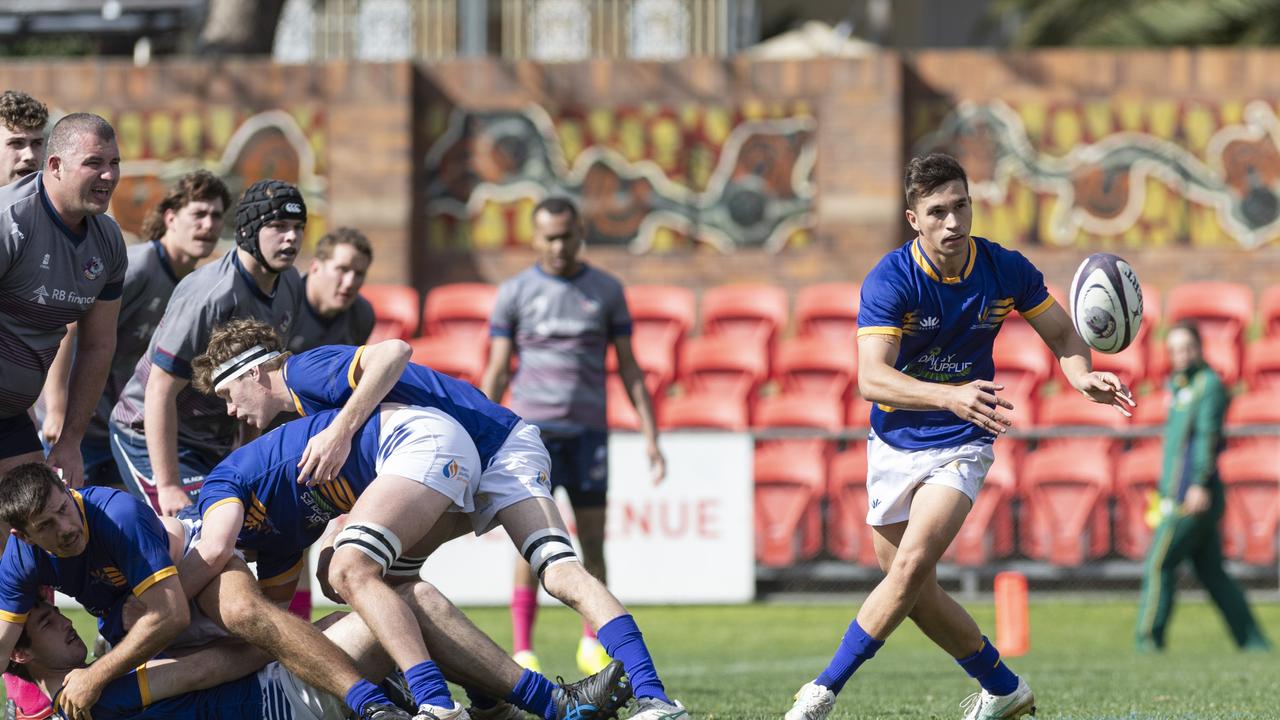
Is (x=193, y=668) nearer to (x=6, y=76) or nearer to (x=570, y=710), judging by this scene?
(x=570, y=710)

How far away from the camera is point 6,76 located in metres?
15.7

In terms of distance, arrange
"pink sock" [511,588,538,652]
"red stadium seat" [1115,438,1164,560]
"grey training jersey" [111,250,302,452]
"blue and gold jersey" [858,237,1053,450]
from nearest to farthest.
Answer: "blue and gold jersey" [858,237,1053,450], "grey training jersey" [111,250,302,452], "pink sock" [511,588,538,652], "red stadium seat" [1115,438,1164,560]

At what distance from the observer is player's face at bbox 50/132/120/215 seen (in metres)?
5.80

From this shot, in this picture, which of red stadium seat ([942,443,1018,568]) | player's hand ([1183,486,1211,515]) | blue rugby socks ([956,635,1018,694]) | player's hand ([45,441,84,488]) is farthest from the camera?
red stadium seat ([942,443,1018,568])

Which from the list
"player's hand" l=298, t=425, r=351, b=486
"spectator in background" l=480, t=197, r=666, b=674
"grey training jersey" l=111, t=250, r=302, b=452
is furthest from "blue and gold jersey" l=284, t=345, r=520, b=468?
"spectator in background" l=480, t=197, r=666, b=674

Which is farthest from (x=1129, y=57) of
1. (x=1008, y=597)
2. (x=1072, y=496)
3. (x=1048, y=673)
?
(x=1048, y=673)

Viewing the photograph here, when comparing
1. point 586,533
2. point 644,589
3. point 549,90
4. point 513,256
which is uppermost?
point 549,90

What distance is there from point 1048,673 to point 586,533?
251 cm

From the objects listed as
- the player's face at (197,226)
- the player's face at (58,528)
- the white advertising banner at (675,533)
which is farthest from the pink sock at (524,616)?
the player's face at (58,528)

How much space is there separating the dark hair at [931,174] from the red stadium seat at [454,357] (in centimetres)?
749

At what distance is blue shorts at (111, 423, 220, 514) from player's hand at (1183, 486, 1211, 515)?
6.53 meters

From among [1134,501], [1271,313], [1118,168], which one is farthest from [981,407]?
[1118,168]

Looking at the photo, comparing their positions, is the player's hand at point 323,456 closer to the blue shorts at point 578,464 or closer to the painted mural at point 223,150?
the blue shorts at point 578,464

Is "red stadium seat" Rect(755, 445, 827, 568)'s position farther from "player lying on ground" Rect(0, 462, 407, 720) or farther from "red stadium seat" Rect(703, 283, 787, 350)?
"player lying on ground" Rect(0, 462, 407, 720)
